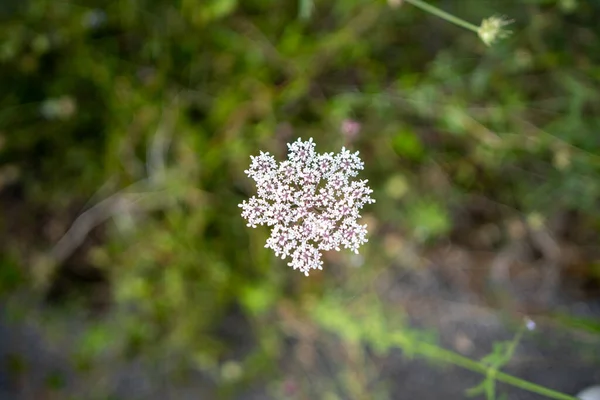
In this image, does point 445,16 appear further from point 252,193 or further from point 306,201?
point 252,193

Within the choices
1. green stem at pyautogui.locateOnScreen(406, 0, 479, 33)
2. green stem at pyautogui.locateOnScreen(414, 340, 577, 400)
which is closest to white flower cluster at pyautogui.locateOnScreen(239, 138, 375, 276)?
green stem at pyautogui.locateOnScreen(406, 0, 479, 33)

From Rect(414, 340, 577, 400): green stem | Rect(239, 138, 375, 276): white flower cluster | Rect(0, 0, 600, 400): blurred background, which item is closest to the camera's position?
Rect(239, 138, 375, 276): white flower cluster

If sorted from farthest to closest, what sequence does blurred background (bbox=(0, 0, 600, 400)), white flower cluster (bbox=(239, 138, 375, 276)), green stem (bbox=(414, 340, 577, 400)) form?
blurred background (bbox=(0, 0, 600, 400))
green stem (bbox=(414, 340, 577, 400))
white flower cluster (bbox=(239, 138, 375, 276))

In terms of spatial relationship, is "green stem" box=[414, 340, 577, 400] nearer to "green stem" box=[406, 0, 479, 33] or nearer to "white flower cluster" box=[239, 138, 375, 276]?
"white flower cluster" box=[239, 138, 375, 276]

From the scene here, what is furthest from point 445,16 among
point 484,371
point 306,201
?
point 484,371

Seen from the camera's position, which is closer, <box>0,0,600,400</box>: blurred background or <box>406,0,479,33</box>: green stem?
<box>406,0,479,33</box>: green stem

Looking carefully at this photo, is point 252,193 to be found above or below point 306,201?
above
